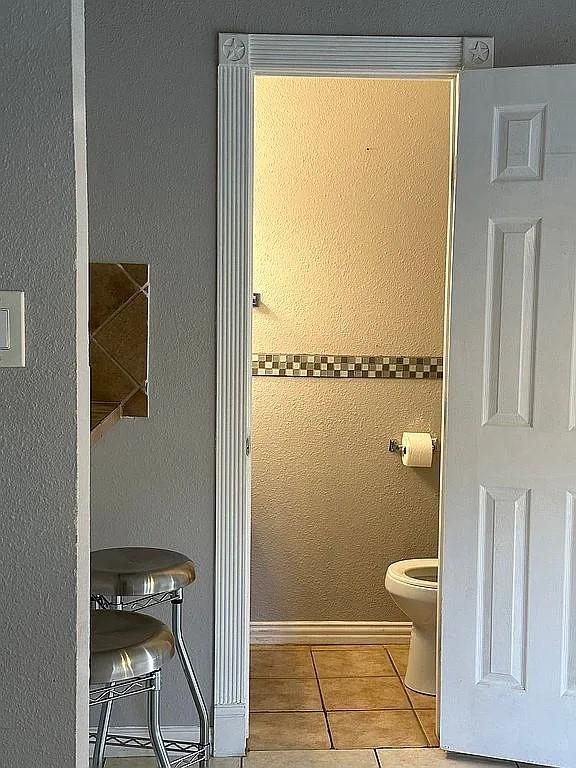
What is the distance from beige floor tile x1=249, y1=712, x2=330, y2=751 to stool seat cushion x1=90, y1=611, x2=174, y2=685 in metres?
1.23

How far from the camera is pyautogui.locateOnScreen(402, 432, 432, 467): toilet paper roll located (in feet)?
13.3

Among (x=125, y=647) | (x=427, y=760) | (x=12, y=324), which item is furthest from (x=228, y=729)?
(x=12, y=324)

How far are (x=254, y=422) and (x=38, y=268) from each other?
2.65 metres

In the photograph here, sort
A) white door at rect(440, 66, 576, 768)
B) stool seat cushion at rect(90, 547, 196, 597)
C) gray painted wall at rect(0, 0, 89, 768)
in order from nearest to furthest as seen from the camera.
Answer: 1. gray painted wall at rect(0, 0, 89, 768)
2. stool seat cushion at rect(90, 547, 196, 597)
3. white door at rect(440, 66, 576, 768)

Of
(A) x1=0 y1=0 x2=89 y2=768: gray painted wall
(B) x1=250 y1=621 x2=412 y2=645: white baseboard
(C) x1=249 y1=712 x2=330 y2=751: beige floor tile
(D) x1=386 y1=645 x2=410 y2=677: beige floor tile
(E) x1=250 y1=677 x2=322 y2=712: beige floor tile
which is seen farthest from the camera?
(B) x1=250 y1=621 x2=412 y2=645: white baseboard

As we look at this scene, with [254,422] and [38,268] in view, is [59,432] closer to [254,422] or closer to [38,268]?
[38,268]

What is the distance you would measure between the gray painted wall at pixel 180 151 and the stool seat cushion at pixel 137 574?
0.57m

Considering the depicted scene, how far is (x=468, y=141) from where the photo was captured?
2898 mm

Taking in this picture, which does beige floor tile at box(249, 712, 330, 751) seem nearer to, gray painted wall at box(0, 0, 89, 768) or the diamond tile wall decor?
the diamond tile wall decor

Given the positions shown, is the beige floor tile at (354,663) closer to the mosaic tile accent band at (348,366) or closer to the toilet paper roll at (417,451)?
the toilet paper roll at (417,451)

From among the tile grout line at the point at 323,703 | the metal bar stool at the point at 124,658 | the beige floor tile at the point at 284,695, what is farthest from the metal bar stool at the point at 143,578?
the beige floor tile at the point at 284,695

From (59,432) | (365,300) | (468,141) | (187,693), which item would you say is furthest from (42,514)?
(365,300)

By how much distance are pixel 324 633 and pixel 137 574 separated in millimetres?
2045

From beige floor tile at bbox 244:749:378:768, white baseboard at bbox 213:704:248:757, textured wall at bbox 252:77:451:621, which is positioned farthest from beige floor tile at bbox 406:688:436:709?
white baseboard at bbox 213:704:248:757
